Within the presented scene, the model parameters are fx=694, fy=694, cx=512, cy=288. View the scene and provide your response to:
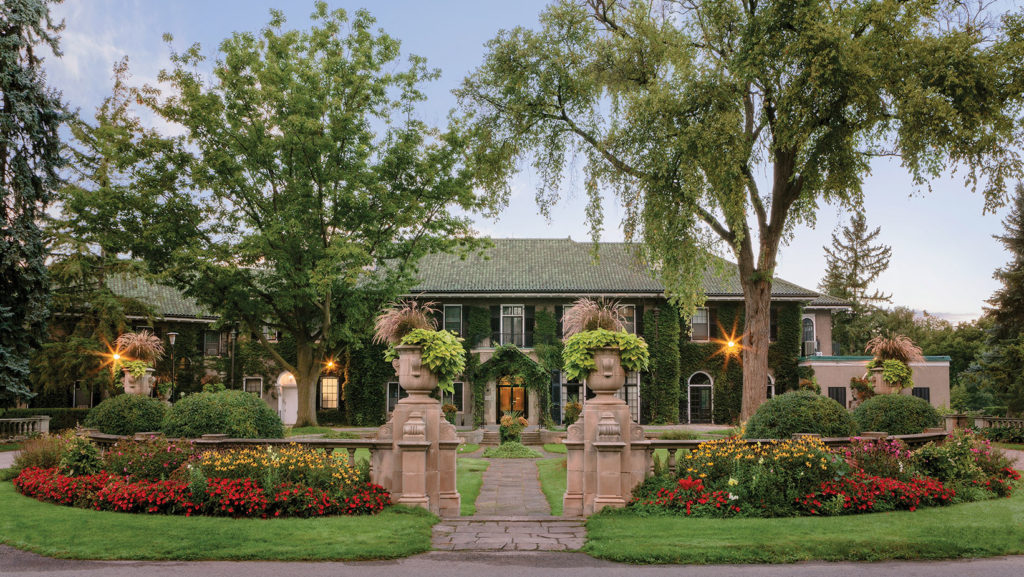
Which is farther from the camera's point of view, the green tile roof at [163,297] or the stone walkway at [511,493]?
the green tile roof at [163,297]

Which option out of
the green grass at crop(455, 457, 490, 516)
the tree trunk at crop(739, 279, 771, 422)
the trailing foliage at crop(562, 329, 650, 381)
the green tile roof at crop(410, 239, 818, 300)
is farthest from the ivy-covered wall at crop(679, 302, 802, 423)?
the trailing foliage at crop(562, 329, 650, 381)

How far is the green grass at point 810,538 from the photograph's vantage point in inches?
315

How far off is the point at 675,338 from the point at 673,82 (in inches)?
725

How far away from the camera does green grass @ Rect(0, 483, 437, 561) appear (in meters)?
8.09

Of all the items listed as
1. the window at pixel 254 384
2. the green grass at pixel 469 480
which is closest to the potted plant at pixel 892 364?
the green grass at pixel 469 480

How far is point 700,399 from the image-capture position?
35.5 metres

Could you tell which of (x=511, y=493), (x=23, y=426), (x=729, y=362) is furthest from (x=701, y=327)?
(x=23, y=426)

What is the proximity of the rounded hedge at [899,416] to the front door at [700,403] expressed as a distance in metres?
19.2

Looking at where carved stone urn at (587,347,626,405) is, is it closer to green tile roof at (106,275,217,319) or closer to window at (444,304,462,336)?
window at (444,304,462,336)

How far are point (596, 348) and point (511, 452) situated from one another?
Result: 34.5 feet

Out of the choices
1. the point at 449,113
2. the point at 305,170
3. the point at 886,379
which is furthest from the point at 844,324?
the point at 305,170

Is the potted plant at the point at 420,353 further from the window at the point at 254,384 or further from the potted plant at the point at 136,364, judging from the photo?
the window at the point at 254,384

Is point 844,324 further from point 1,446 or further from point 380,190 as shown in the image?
point 1,446

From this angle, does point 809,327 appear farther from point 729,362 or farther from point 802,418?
point 802,418
